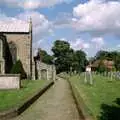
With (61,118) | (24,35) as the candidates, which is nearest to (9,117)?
(61,118)

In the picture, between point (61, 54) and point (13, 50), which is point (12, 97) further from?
point (61, 54)

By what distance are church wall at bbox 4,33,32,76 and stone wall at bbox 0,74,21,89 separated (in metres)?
40.4

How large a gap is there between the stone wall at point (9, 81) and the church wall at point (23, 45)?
4036 centimetres

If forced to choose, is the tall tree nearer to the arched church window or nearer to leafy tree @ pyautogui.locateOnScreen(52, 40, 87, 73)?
Result: leafy tree @ pyautogui.locateOnScreen(52, 40, 87, 73)

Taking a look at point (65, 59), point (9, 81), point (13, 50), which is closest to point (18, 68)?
point (13, 50)

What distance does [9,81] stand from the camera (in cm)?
3525

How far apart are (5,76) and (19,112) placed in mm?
17018

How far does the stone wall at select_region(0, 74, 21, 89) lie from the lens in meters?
35.0

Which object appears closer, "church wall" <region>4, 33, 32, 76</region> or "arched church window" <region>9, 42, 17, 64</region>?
"arched church window" <region>9, 42, 17, 64</region>

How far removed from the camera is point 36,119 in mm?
16891

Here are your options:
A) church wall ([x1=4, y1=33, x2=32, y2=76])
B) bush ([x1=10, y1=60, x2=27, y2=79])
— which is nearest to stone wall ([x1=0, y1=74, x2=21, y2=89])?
bush ([x1=10, y1=60, x2=27, y2=79])

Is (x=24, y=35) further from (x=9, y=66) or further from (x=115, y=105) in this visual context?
(x=115, y=105)

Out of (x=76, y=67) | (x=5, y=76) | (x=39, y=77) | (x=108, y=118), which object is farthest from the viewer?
(x=76, y=67)

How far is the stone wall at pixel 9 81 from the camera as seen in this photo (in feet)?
115
